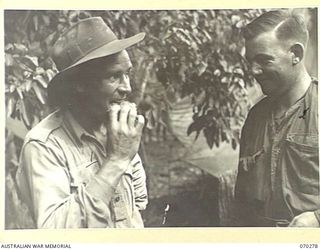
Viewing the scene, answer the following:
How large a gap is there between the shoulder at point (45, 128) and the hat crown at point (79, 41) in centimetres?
7

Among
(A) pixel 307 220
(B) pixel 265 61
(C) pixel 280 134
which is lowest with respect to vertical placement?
(A) pixel 307 220

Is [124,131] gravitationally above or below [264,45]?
below

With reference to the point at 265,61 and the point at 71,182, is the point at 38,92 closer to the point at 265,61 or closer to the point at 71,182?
the point at 71,182

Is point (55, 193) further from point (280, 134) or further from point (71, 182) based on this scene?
point (280, 134)

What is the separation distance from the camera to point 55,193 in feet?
2.39

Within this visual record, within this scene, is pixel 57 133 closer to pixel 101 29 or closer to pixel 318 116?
pixel 101 29

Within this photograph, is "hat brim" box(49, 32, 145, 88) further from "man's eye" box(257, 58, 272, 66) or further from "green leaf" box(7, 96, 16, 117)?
"man's eye" box(257, 58, 272, 66)

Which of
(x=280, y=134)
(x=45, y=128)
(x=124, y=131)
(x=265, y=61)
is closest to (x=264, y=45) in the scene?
(x=265, y=61)

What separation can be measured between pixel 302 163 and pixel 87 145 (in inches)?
12.4

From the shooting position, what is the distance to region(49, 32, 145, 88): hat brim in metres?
0.74

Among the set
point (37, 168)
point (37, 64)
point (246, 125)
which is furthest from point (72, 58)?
point (246, 125)

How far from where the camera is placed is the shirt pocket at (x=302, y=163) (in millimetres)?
746

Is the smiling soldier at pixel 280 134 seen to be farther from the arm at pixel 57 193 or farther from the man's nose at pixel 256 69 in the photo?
the arm at pixel 57 193

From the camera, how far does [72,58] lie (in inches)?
29.1
